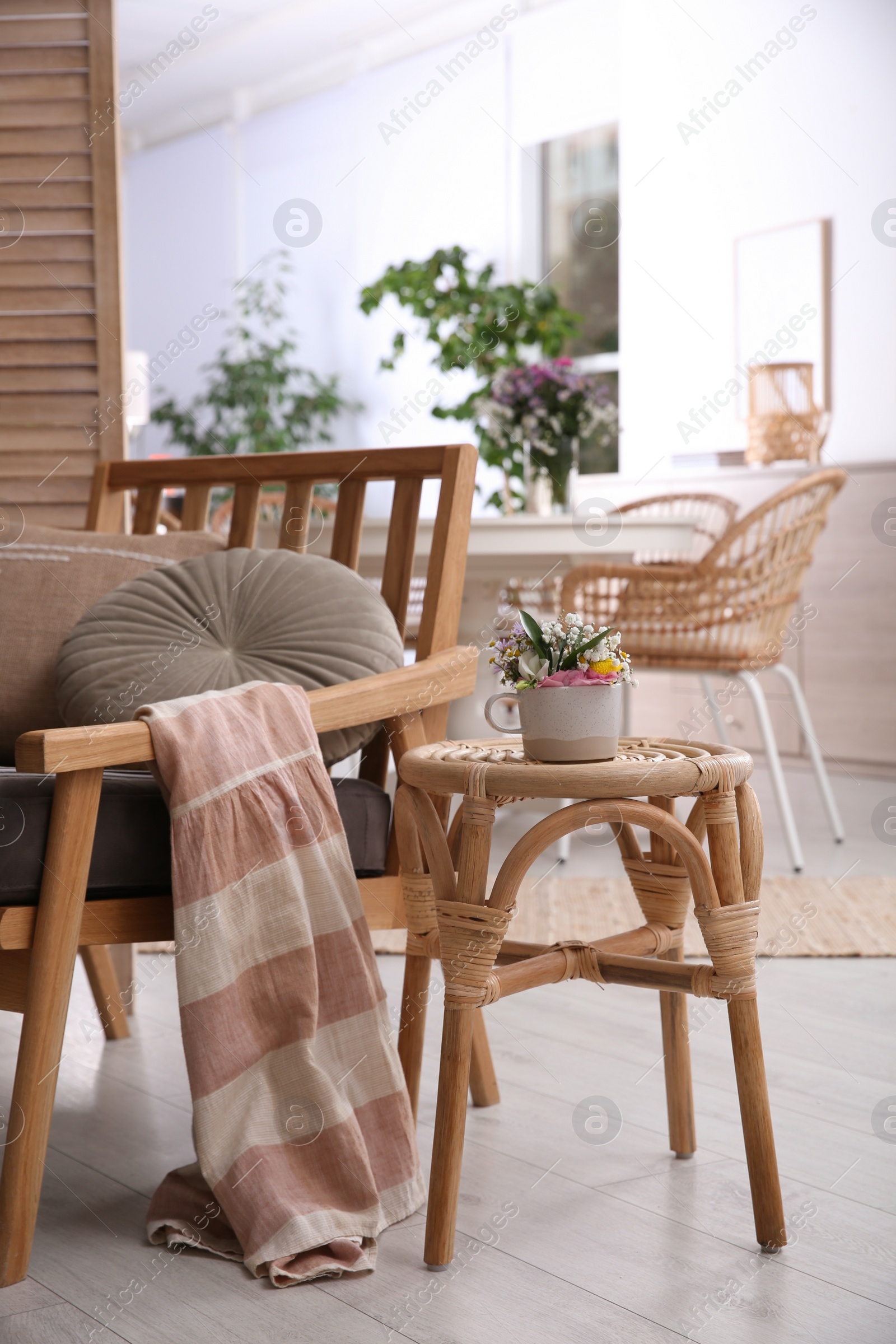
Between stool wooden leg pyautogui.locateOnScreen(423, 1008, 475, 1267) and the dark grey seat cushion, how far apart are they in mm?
284

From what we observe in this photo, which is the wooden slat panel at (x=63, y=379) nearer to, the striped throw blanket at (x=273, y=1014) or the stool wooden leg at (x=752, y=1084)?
the striped throw blanket at (x=273, y=1014)

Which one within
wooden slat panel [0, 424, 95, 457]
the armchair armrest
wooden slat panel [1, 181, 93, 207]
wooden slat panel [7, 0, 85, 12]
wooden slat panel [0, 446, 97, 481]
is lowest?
the armchair armrest

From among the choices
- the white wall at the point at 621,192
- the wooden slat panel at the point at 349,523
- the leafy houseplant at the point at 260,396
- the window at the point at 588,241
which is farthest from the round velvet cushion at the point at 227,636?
the leafy houseplant at the point at 260,396

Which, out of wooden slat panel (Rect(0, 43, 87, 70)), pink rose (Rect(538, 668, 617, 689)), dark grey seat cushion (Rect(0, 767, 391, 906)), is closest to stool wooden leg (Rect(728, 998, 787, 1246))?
pink rose (Rect(538, 668, 617, 689))

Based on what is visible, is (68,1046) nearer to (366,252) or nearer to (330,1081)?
(330,1081)

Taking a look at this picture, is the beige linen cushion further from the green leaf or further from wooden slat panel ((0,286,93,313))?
the green leaf

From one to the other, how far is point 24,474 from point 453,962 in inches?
55.1

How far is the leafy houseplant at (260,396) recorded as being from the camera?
629 cm

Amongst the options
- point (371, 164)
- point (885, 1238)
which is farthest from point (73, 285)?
point (371, 164)

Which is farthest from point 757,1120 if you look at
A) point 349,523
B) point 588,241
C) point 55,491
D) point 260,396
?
point 260,396

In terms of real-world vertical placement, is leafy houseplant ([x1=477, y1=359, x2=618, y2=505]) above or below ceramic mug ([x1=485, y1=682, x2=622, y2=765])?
above

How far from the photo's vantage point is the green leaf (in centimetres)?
132

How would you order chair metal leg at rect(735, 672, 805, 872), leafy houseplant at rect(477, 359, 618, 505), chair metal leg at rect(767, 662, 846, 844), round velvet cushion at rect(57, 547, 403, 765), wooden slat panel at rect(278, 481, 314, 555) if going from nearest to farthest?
1. round velvet cushion at rect(57, 547, 403, 765)
2. wooden slat panel at rect(278, 481, 314, 555)
3. chair metal leg at rect(735, 672, 805, 872)
4. leafy houseplant at rect(477, 359, 618, 505)
5. chair metal leg at rect(767, 662, 846, 844)

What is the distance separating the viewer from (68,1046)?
77.5 inches
